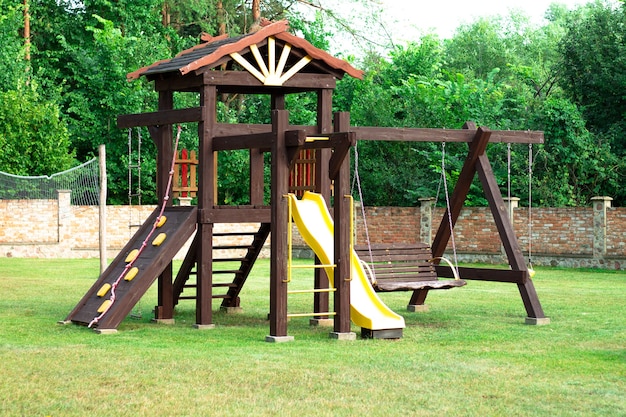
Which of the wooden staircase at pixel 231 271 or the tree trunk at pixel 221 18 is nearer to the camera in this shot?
the wooden staircase at pixel 231 271

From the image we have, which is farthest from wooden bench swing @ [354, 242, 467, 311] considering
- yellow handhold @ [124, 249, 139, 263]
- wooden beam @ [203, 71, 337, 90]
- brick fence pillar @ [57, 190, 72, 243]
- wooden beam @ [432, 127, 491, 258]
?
brick fence pillar @ [57, 190, 72, 243]

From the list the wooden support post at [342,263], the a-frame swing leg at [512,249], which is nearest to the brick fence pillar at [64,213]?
the a-frame swing leg at [512,249]

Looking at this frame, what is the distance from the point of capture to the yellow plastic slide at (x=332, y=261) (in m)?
12.3

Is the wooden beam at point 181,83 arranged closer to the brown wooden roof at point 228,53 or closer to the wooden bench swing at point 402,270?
the brown wooden roof at point 228,53

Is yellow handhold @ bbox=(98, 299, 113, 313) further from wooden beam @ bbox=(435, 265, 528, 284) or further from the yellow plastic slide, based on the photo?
wooden beam @ bbox=(435, 265, 528, 284)

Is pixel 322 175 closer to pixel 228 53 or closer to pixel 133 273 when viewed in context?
pixel 228 53

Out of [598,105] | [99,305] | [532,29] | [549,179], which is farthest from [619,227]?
[532,29]

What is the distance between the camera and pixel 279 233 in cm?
1203

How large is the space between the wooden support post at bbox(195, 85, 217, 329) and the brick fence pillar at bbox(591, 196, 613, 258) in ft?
48.0

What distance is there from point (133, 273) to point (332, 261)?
2513 mm

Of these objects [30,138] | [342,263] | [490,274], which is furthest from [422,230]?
[342,263]

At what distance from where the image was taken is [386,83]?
37.2 metres

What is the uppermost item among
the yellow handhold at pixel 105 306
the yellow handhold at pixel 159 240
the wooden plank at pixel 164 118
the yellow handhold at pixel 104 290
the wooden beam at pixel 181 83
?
the wooden beam at pixel 181 83

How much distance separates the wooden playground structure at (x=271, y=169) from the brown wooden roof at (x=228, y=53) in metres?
0.02
